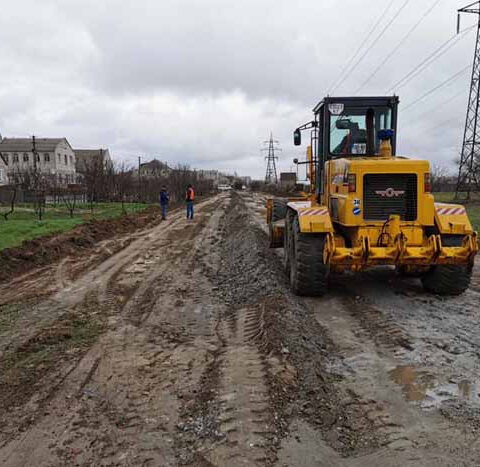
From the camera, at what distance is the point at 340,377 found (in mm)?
4078

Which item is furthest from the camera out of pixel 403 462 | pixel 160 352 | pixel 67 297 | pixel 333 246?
pixel 67 297

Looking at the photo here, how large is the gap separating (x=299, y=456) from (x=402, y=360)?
199cm

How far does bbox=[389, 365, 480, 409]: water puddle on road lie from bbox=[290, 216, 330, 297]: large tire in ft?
8.46

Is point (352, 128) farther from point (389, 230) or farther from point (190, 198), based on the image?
point (190, 198)

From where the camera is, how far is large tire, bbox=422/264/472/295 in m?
6.77

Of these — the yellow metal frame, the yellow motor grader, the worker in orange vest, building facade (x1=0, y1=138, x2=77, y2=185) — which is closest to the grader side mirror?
the yellow motor grader

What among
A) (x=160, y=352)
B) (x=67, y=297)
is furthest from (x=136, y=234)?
(x=160, y=352)

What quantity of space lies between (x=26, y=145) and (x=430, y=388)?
3183 inches

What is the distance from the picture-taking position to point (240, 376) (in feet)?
13.4

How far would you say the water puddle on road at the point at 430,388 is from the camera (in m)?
3.66

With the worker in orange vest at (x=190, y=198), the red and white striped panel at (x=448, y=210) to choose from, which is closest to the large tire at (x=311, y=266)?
the red and white striped panel at (x=448, y=210)

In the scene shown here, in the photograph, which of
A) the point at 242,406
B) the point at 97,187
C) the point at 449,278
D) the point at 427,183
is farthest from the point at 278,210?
the point at 97,187

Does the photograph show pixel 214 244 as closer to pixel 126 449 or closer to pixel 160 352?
pixel 160 352

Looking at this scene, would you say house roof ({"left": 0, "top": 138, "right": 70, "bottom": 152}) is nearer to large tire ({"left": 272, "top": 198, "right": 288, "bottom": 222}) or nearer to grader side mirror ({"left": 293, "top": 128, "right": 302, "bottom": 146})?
large tire ({"left": 272, "top": 198, "right": 288, "bottom": 222})
